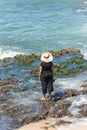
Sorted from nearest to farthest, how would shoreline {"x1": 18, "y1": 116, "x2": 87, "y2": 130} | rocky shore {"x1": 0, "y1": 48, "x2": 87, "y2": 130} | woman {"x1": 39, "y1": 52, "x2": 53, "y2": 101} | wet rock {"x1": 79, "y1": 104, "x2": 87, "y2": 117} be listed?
shoreline {"x1": 18, "y1": 116, "x2": 87, "y2": 130}
wet rock {"x1": 79, "y1": 104, "x2": 87, "y2": 117}
rocky shore {"x1": 0, "y1": 48, "x2": 87, "y2": 130}
woman {"x1": 39, "y1": 52, "x2": 53, "y2": 101}

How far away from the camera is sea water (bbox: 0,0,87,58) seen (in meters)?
26.1

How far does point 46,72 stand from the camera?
13539mm

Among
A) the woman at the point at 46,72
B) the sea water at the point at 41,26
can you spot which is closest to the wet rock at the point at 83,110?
the woman at the point at 46,72

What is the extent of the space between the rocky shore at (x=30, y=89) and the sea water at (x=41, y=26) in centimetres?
422

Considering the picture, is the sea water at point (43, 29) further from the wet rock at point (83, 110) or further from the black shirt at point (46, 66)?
the black shirt at point (46, 66)

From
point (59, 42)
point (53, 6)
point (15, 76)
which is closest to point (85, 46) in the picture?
point (59, 42)

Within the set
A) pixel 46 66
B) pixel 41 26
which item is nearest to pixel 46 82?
pixel 46 66

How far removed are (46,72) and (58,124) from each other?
2.38m

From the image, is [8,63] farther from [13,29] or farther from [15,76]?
[13,29]

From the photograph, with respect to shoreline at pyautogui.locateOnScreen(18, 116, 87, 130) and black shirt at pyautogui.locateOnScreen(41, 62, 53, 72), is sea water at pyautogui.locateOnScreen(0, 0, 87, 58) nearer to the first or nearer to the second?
black shirt at pyautogui.locateOnScreen(41, 62, 53, 72)

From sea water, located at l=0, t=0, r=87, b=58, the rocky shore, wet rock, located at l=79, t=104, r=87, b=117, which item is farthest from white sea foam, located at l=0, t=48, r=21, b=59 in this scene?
wet rock, located at l=79, t=104, r=87, b=117

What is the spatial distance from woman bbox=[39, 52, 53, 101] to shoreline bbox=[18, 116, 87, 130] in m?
1.65

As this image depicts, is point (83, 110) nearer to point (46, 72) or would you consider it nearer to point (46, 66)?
point (46, 72)

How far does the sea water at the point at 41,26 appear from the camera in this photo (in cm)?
2611
